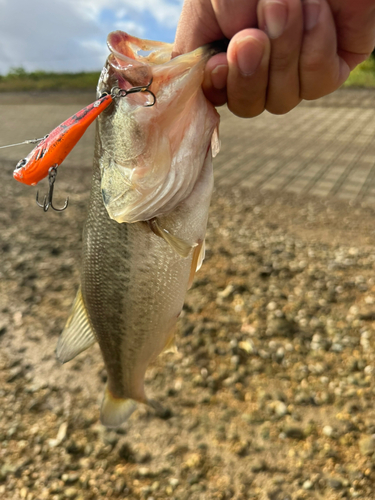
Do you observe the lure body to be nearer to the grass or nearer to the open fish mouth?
the open fish mouth

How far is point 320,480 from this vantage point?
7.88ft

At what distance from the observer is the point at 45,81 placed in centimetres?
1609

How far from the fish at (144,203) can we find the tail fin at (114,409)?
34 cm

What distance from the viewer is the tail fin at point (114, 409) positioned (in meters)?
1.97

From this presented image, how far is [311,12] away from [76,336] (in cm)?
141

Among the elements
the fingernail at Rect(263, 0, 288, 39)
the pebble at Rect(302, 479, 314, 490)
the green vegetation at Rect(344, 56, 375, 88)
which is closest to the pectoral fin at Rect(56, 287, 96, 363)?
the fingernail at Rect(263, 0, 288, 39)

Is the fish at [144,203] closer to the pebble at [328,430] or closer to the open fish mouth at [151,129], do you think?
Result: the open fish mouth at [151,129]

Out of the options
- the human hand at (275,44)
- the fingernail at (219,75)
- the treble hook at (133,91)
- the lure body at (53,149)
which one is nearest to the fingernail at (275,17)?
the human hand at (275,44)

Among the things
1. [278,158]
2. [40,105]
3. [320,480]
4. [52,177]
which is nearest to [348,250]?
[320,480]

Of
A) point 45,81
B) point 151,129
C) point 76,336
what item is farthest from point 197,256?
point 45,81

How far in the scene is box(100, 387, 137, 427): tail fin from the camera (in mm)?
1971

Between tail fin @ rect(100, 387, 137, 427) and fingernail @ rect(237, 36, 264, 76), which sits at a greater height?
fingernail @ rect(237, 36, 264, 76)

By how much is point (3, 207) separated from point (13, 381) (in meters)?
3.43

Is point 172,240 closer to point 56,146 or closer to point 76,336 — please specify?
point 56,146
